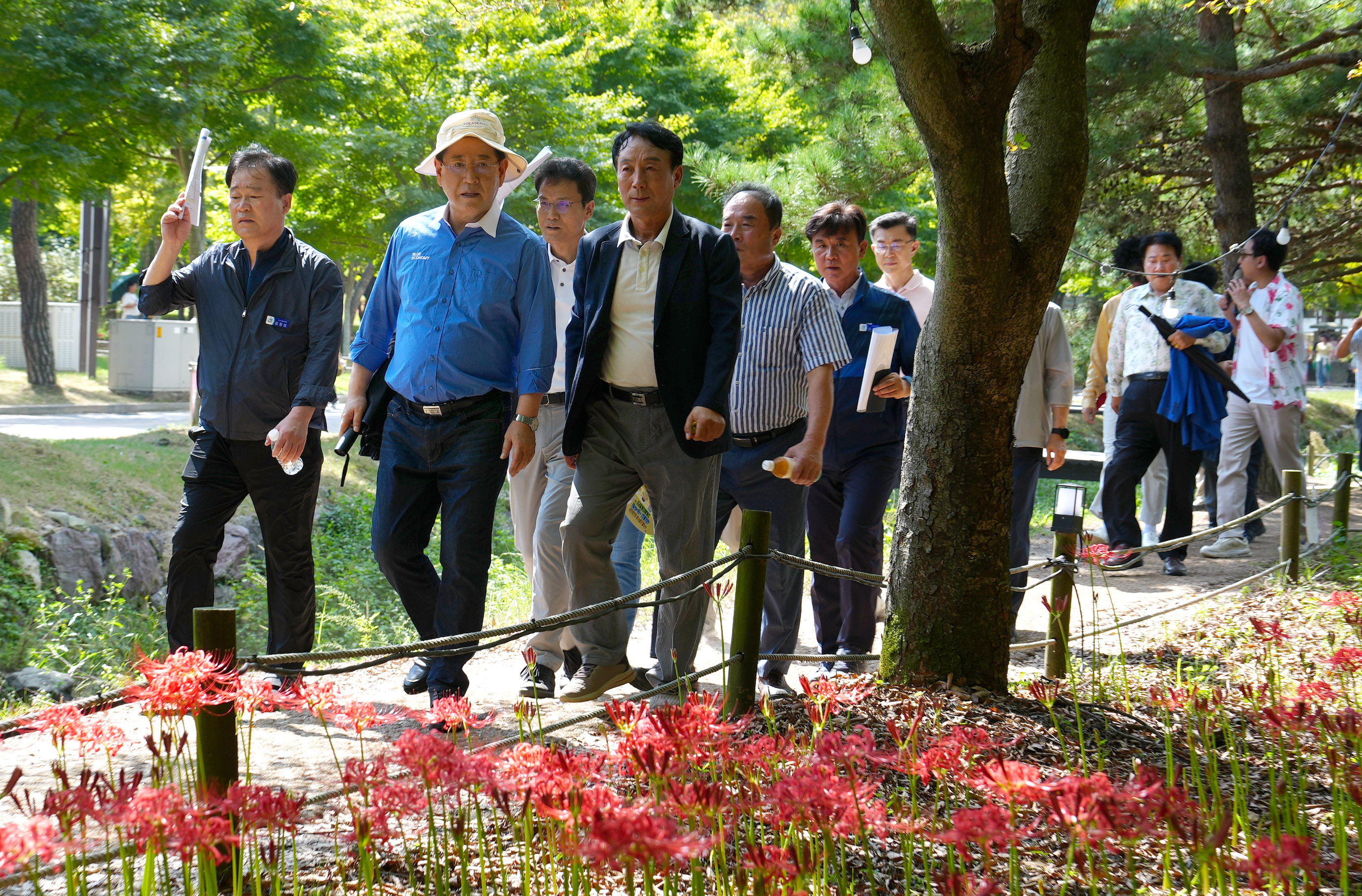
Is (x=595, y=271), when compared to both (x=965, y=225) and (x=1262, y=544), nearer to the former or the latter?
(x=965, y=225)

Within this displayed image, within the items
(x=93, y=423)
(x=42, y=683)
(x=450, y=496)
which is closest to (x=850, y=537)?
(x=450, y=496)

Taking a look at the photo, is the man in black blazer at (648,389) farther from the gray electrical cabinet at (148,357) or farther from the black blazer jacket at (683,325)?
the gray electrical cabinet at (148,357)

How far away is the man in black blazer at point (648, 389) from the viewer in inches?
164

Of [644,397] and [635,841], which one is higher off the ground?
[644,397]

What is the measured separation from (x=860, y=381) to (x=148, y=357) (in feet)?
64.6

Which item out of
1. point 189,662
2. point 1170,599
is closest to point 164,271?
point 189,662

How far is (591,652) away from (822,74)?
8860 millimetres

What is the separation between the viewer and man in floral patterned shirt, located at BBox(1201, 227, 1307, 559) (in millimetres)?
8406

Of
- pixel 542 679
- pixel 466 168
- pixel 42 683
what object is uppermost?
pixel 466 168

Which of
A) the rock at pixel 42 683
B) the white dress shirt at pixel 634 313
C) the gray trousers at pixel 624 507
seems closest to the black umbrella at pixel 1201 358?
the gray trousers at pixel 624 507

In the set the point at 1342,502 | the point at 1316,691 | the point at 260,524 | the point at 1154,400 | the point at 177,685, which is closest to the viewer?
the point at 177,685

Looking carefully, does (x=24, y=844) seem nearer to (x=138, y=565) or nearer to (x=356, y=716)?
(x=356, y=716)

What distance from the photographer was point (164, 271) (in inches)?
183

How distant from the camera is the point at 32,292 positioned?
20.1 metres
